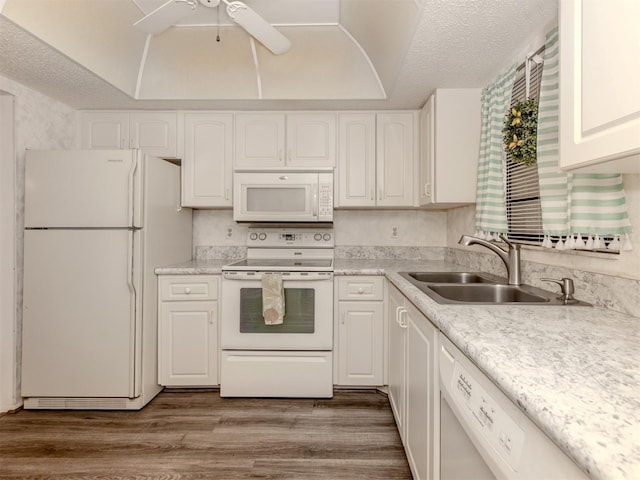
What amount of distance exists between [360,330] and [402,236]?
3.35ft

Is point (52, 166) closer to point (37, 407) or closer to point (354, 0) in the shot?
point (37, 407)

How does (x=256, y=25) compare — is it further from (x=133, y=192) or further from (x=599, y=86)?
(x=599, y=86)

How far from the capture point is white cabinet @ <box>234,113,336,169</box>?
2910 mm

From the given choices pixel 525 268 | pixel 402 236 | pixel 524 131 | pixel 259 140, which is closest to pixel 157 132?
pixel 259 140

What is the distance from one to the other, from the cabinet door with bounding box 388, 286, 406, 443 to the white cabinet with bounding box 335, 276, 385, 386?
0.16m

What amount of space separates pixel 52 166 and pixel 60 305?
89 cm

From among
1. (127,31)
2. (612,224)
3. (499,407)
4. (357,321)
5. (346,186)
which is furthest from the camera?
(346,186)

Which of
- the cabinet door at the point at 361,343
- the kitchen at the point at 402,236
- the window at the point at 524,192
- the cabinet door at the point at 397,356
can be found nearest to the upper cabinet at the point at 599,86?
the kitchen at the point at 402,236

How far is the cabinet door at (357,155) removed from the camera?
9.55 feet

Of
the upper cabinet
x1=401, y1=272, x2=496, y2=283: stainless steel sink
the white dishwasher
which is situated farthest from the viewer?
x1=401, y1=272, x2=496, y2=283: stainless steel sink

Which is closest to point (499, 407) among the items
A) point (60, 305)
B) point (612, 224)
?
point (612, 224)

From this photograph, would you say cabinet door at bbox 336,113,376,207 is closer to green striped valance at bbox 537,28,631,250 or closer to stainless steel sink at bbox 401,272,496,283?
stainless steel sink at bbox 401,272,496,283

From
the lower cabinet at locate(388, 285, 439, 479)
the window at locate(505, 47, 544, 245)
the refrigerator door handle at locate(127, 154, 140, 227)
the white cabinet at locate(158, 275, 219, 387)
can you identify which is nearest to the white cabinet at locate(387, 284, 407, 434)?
the lower cabinet at locate(388, 285, 439, 479)

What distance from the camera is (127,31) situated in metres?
2.40
